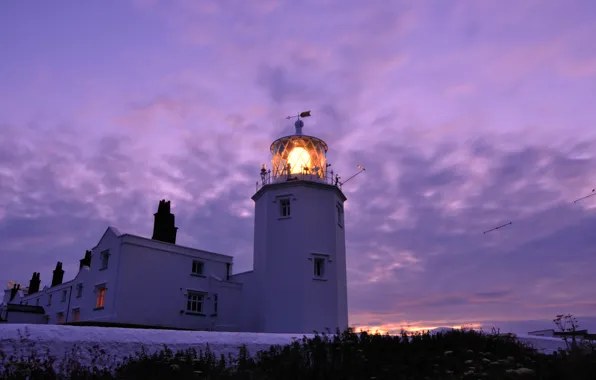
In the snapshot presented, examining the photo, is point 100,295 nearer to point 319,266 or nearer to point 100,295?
point 100,295

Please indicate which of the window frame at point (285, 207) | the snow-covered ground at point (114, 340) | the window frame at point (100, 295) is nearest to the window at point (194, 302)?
the window frame at point (100, 295)

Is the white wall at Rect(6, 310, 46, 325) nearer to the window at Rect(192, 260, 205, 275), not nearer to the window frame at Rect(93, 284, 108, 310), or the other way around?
the window frame at Rect(93, 284, 108, 310)

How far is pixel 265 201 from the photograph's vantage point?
28.2 m

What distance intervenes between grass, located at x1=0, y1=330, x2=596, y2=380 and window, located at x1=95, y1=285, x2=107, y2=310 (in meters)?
20.0

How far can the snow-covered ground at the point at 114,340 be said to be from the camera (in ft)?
33.5

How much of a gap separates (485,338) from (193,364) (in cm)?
768

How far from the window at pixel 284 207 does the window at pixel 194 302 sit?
8.72m

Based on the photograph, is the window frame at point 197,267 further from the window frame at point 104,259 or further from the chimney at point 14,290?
the chimney at point 14,290

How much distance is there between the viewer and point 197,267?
107ft

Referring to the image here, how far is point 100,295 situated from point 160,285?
3777 millimetres

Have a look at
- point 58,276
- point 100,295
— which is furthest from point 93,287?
point 58,276

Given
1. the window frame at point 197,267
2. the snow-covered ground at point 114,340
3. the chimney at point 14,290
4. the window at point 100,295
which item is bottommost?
the snow-covered ground at point 114,340

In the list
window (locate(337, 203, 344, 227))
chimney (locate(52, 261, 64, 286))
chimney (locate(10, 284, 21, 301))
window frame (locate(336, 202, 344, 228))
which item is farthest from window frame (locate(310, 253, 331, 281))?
chimney (locate(10, 284, 21, 301))

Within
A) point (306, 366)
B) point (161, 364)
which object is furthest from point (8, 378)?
point (306, 366)
